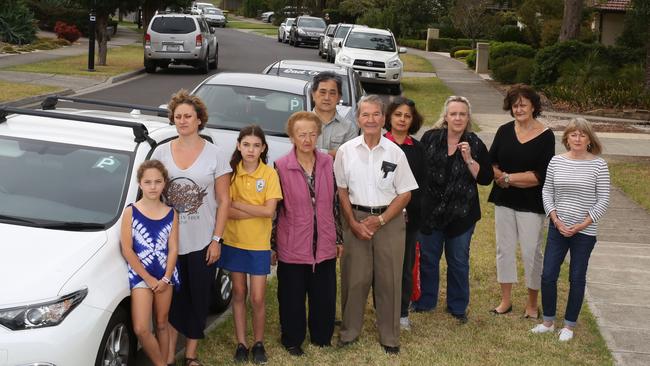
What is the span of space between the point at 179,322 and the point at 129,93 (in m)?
16.8

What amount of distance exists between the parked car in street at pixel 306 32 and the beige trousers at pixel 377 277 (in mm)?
42392

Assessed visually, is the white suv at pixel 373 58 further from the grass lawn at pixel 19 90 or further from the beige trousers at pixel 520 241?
the beige trousers at pixel 520 241

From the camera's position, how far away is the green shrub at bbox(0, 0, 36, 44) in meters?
33.2

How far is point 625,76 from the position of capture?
24.8 m

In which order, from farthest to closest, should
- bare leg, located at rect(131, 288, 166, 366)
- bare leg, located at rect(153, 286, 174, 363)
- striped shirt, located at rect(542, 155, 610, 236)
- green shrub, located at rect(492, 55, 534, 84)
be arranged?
green shrub, located at rect(492, 55, 534, 84) → striped shirt, located at rect(542, 155, 610, 236) → bare leg, located at rect(153, 286, 174, 363) → bare leg, located at rect(131, 288, 166, 366)

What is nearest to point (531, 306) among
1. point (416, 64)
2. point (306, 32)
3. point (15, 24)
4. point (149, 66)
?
point (149, 66)

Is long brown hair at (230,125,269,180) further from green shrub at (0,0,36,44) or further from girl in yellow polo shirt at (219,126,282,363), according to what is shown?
green shrub at (0,0,36,44)

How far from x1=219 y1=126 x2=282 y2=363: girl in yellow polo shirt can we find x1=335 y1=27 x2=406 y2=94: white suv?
742 inches

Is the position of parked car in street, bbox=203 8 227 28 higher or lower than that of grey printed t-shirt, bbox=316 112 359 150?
higher

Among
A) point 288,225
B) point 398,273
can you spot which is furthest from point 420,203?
point 288,225

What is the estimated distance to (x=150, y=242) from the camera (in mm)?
5324

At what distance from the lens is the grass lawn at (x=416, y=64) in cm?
3578

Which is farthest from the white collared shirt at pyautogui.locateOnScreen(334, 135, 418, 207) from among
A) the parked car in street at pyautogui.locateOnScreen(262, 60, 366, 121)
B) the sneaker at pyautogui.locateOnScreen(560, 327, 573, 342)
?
the parked car in street at pyautogui.locateOnScreen(262, 60, 366, 121)

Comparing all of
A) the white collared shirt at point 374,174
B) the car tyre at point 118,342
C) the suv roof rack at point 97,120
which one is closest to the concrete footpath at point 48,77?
the suv roof rack at point 97,120
